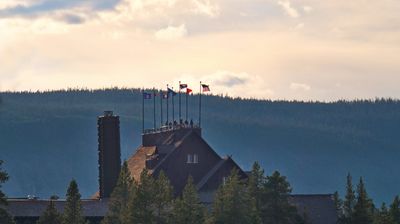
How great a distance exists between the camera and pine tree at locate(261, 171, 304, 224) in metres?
148

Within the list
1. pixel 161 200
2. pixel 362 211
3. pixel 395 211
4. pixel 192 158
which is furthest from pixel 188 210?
pixel 192 158

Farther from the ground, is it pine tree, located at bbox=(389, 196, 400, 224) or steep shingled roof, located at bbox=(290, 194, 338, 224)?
steep shingled roof, located at bbox=(290, 194, 338, 224)

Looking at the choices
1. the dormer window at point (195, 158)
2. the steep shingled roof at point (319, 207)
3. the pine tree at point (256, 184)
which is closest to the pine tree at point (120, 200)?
the pine tree at point (256, 184)

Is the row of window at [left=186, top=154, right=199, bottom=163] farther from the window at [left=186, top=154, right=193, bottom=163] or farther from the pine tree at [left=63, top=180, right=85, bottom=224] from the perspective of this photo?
the pine tree at [left=63, top=180, right=85, bottom=224]

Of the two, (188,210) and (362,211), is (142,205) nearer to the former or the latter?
(188,210)

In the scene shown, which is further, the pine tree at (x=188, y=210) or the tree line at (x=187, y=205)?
the pine tree at (x=188, y=210)

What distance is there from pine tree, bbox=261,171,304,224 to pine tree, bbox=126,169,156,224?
10641 mm

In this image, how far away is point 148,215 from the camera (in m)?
141

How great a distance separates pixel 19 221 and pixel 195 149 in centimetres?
2938

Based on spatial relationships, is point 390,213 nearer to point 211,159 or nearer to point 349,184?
point 349,184

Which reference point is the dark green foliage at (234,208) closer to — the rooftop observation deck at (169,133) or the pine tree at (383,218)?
the pine tree at (383,218)

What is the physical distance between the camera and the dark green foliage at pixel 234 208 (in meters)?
142

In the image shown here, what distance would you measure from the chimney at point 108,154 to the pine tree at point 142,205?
40813 millimetres

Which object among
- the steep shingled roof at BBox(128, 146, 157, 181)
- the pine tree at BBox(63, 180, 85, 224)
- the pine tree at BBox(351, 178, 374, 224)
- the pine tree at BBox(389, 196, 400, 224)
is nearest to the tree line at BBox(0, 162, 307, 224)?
the pine tree at BBox(63, 180, 85, 224)
